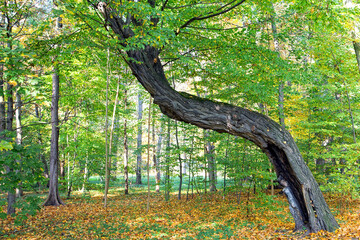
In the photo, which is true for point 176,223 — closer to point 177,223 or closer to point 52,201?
point 177,223

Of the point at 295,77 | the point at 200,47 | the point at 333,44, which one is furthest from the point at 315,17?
the point at 333,44

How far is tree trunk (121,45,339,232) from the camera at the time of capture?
4527 mm

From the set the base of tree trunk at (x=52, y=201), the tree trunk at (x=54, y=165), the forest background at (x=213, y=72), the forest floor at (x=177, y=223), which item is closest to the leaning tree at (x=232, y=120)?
the forest background at (x=213, y=72)

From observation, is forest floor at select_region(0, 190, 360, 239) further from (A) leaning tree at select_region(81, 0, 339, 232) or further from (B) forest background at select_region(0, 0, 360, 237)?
(A) leaning tree at select_region(81, 0, 339, 232)

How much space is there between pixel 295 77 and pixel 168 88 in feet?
10.0

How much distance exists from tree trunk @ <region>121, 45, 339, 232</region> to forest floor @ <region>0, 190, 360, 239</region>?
479mm

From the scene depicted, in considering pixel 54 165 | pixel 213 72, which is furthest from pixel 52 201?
pixel 213 72

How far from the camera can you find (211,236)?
5.45 m

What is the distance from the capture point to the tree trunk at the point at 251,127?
4.53 meters

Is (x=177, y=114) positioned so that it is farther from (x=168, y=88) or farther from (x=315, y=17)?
(x=315, y=17)

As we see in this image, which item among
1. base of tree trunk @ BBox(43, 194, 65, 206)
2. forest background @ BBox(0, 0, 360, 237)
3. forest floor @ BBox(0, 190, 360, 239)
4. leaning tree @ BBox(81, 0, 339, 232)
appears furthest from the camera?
base of tree trunk @ BBox(43, 194, 65, 206)

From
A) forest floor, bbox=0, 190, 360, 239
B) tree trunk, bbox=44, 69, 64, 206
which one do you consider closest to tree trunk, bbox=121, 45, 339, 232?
forest floor, bbox=0, 190, 360, 239

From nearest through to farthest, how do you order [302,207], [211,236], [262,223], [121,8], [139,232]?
[121,8] < [302,207] < [211,236] < [139,232] < [262,223]

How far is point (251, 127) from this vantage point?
4.55 m
